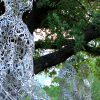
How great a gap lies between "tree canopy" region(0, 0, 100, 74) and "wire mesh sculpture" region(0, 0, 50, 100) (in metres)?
3.86

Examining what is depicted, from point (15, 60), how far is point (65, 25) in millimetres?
4141

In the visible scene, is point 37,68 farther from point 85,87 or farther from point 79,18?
point 85,87

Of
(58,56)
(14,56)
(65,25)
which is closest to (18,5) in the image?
(14,56)

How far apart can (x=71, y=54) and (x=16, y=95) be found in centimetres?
511

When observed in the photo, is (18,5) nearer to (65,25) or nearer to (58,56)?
(65,25)

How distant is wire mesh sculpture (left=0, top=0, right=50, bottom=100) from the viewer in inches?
193

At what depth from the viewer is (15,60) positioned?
5.14 m

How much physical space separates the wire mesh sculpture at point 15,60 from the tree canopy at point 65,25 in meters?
3.86

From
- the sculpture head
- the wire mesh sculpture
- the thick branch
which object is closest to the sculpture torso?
the wire mesh sculpture

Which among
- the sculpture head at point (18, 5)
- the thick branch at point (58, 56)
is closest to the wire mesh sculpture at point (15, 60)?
the sculpture head at point (18, 5)

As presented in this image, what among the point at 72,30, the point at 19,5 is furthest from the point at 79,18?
the point at 19,5

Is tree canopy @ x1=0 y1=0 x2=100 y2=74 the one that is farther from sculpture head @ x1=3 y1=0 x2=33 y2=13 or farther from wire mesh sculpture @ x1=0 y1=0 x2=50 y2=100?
wire mesh sculpture @ x1=0 y1=0 x2=50 y2=100

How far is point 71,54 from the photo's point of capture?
32.6 ft

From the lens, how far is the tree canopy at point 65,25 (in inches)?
364
